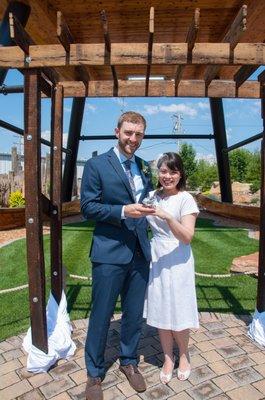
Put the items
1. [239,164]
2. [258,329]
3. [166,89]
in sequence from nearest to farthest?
[258,329] → [166,89] → [239,164]

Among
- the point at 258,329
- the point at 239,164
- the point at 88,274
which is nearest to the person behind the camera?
the point at 258,329

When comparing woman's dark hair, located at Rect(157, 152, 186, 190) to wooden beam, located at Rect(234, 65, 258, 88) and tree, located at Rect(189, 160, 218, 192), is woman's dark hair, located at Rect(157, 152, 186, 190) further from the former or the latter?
tree, located at Rect(189, 160, 218, 192)

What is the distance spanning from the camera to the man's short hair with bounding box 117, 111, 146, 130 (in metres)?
2.55

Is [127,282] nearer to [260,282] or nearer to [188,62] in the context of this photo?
[260,282]

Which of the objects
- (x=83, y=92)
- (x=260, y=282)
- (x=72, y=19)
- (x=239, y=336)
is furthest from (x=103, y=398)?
(x=72, y=19)

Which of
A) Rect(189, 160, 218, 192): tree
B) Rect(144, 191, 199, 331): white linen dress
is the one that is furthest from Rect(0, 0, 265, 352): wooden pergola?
Rect(189, 160, 218, 192): tree

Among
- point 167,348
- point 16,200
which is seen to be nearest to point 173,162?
point 167,348

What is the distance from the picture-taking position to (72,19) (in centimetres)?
522

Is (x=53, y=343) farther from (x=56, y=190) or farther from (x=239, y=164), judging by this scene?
(x=239, y=164)

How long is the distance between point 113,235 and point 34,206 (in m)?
0.74

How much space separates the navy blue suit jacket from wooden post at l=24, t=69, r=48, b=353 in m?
0.51

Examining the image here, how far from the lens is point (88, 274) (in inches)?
219

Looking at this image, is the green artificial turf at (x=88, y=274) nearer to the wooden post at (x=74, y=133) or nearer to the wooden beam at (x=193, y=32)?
the wooden post at (x=74, y=133)

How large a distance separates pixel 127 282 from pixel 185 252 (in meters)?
0.51
